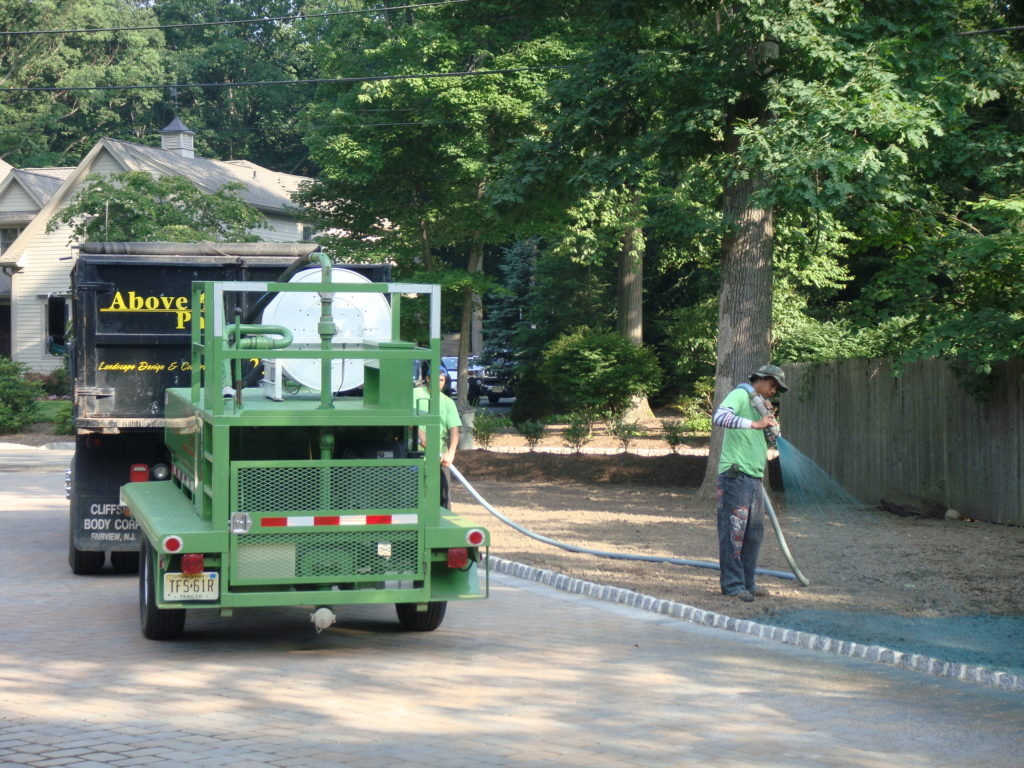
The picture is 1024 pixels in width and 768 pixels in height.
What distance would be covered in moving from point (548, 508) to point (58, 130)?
57925 millimetres

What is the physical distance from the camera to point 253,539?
26.6 feet

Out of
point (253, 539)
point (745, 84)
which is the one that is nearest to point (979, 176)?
point (745, 84)

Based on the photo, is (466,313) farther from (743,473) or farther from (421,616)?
(421,616)

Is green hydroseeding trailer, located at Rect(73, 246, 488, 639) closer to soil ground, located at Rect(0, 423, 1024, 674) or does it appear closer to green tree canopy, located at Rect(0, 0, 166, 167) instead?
soil ground, located at Rect(0, 423, 1024, 674)

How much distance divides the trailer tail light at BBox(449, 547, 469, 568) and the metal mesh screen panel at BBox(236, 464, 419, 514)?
0.42m

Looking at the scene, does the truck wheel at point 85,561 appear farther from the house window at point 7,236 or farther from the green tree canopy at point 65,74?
the green tree canopy at point 65,74

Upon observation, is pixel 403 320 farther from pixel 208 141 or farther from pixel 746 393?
pixel 208 141

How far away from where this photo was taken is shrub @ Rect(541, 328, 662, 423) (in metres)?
32.0

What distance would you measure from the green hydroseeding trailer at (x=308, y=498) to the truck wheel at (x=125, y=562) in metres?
3.77

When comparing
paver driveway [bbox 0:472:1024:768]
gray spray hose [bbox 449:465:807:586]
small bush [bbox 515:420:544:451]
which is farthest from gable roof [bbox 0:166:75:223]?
paver driveway [bbox 0:472:1024:768]

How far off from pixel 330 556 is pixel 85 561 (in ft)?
16.4

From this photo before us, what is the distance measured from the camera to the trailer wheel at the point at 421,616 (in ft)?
30.5

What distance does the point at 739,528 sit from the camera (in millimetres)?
10297

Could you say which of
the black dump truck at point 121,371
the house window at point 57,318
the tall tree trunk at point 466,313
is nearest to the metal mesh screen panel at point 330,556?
the black dump truck at point 121,371
